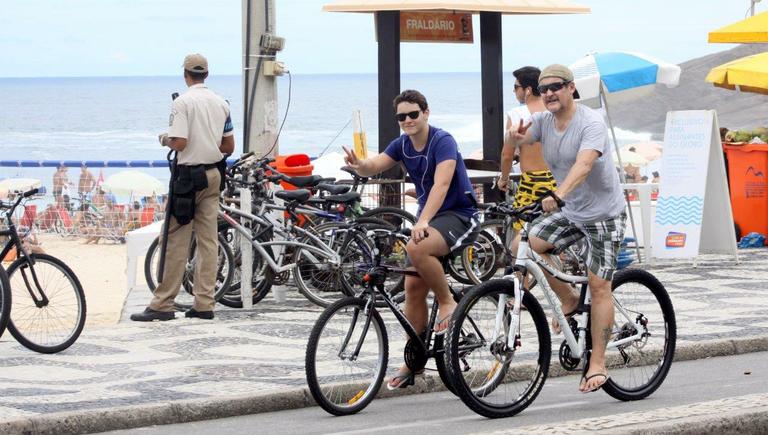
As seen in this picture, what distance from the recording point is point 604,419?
747 cm

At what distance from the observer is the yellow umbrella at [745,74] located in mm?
19453

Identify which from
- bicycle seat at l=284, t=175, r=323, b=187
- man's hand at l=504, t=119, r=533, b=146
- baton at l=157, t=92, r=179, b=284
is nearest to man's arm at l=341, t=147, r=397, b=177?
man's hand at l=504, t=119, r=533, b=146

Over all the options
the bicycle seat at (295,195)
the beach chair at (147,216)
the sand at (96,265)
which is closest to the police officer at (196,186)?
the bicycle seat at (295,195)

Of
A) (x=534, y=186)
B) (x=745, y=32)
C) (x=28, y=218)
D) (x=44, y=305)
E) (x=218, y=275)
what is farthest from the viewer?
(x=745, y=32)

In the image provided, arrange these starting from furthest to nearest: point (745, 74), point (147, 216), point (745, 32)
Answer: point (147, 216) < point (745, 32) < point (745, 74)

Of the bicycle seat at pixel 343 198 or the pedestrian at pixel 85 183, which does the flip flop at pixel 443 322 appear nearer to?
the bicycle seat at pixel 343 198

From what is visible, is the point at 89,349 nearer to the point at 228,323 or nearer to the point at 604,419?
the point at 228,323

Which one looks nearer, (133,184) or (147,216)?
(147,216)

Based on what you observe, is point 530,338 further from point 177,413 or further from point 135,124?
point 135,124

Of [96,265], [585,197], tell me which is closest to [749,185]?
[585,197]

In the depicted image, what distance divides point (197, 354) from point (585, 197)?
330cm

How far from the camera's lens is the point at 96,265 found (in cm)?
2533

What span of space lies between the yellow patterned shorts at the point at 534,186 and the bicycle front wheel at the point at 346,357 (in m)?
3.67

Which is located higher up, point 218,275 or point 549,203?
point 549,203
